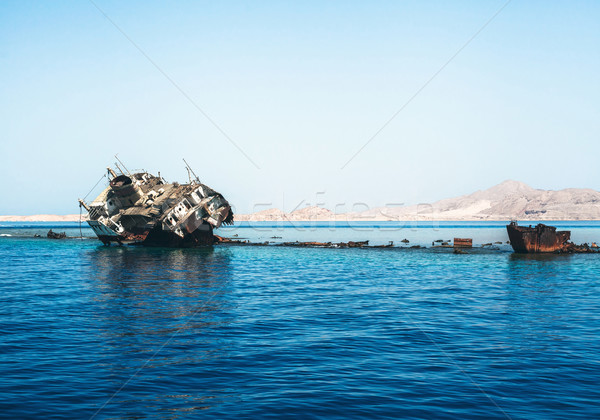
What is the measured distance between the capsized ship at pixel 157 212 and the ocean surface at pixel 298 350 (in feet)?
106

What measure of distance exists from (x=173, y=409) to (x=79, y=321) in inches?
496

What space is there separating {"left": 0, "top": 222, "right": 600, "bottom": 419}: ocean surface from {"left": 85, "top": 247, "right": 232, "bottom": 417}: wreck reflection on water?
8 centimetres

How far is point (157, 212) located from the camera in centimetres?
6950

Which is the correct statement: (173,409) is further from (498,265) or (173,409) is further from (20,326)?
(498,265)

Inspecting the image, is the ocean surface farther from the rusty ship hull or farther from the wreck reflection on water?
the rusty ship hull

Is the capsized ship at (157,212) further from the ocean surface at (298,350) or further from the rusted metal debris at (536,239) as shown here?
the rusted metal debris at (536,239)

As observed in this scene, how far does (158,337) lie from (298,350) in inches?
243

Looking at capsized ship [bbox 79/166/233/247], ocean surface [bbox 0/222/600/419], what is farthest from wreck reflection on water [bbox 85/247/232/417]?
capsized ship [bbox 79/166/233/247]

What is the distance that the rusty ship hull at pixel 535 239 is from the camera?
65.7 metres

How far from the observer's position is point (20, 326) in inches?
822

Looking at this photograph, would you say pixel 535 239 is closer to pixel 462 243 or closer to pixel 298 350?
pixel 462 243

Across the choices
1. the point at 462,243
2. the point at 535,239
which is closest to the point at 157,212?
the point at 462,243

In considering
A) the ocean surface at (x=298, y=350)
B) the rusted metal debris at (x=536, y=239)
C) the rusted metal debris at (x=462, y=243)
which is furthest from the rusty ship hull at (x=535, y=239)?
the ocean surface at (x=298, y=350)

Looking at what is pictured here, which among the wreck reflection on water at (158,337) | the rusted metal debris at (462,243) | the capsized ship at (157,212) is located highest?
the capsized ship at (157,212)
